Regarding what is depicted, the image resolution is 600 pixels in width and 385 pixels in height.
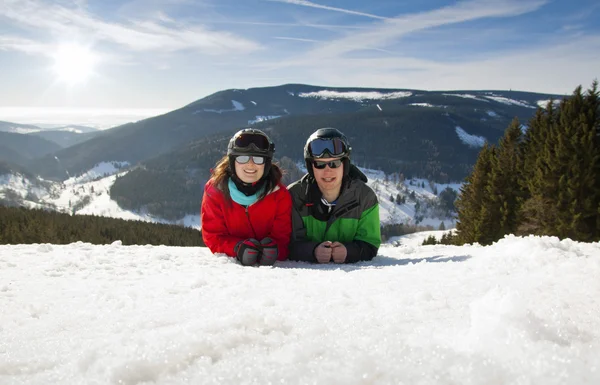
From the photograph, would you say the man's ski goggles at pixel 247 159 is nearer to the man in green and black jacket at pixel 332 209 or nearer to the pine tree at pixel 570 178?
the man in green and black jacket at pixel 332 209

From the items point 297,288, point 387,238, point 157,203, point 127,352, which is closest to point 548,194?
point 297,288

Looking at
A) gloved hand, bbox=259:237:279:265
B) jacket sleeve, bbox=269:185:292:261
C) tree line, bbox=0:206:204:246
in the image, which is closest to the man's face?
jacket sleeve, bbox=269:185:292:261

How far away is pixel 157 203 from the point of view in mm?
197000

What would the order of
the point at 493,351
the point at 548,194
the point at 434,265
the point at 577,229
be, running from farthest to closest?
the point at 548,194
the point at 577,229
the point at 434,265
the point at 493,351

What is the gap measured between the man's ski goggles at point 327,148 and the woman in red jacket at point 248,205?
1.99ft

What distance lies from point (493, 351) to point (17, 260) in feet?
19.1


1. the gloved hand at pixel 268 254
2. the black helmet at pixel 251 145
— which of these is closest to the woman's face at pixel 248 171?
the black helmet at pixel 251 145

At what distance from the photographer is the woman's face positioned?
16.5ft

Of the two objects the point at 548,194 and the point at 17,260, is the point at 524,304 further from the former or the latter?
the point at 548,194

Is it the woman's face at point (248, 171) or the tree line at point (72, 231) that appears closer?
the woman's face at point (248, 171)

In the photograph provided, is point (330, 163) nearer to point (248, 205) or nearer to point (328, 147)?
point (328, 147)

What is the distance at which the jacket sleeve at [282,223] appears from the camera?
5316 millimetres

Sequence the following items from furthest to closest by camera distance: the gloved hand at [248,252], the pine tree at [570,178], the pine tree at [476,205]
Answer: the pine tree at [476,205] → the pine tree at [570,178] → the gloved hand at [248,252]

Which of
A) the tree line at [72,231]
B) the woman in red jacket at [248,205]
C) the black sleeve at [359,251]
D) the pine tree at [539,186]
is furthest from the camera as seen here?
the tree line at [72,231]
